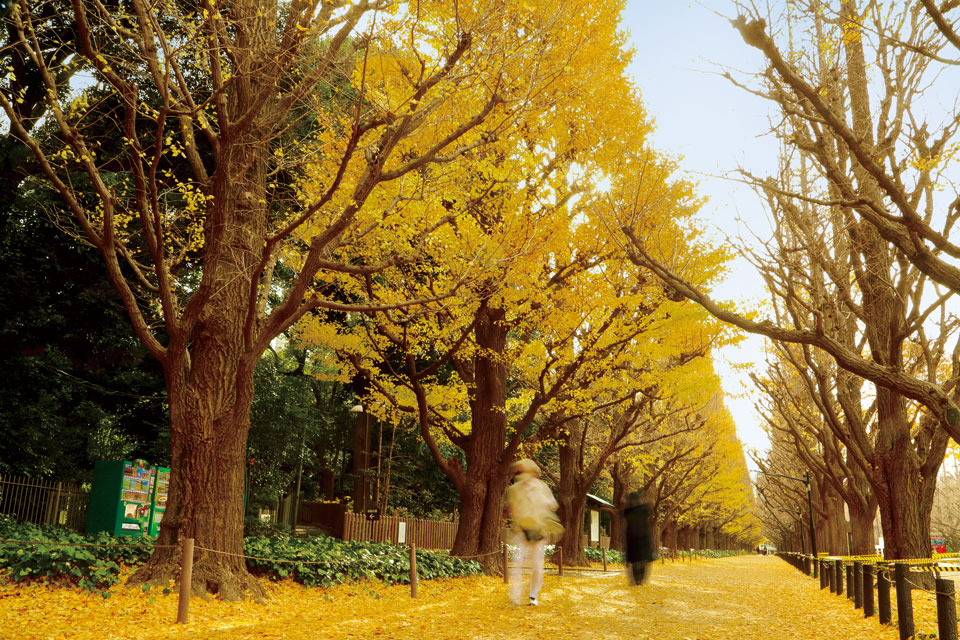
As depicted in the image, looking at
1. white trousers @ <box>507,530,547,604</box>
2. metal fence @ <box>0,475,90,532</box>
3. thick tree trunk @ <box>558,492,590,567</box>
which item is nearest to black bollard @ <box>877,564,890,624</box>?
white trousers @ <box>507,530,547,604</box>

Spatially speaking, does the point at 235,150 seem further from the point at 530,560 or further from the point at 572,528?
the point at 572,528

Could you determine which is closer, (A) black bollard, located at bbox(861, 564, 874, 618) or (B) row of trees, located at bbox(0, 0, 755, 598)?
(B) row of trees, located at bbox(0, 0, 755, 598)

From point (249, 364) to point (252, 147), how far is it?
3.12 metres

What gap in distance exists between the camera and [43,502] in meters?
16.1

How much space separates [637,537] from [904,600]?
7160 millimetres

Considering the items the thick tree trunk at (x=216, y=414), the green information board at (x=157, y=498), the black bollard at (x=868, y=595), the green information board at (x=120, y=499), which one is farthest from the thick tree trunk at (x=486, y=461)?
the green information board at (x=120, y=499)

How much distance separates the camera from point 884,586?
8180 mm

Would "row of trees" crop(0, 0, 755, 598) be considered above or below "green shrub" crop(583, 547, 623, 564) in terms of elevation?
above

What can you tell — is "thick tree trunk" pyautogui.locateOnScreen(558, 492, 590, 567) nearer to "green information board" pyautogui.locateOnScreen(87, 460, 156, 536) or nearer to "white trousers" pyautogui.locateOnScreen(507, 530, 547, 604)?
"green information board" pyautogui.locateOnScreen(87, 460, 156, 536)

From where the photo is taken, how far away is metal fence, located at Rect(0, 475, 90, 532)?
597 inches

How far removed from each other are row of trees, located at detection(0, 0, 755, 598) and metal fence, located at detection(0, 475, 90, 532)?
4.31 metres

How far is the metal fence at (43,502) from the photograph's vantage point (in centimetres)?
1517

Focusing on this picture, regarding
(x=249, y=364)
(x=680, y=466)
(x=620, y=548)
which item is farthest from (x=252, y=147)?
(x=620, y=548)

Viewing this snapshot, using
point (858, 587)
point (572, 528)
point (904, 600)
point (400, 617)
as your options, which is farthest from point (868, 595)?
point (572, 528)
